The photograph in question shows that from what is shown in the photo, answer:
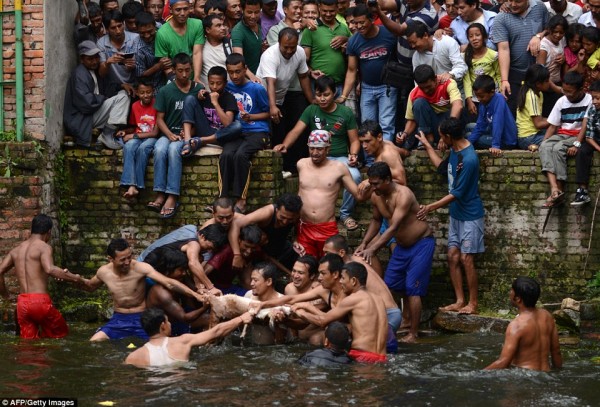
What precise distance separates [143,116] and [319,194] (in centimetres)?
269

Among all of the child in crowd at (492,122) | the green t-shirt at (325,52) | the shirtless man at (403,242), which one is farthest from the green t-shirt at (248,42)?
the child in crowd at (492,122)

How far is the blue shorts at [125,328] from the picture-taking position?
45.6ft

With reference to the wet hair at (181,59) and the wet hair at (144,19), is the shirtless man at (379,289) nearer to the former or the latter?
the wet hair at (181,59)

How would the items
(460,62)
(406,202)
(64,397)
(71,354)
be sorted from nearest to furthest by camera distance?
(64,397) < (71,354) < (406,202) < (460,62)

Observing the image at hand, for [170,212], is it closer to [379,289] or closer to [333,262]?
[333,262]

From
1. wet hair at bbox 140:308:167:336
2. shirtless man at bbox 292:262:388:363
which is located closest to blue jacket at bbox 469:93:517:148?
shirtless man at bbox 292:262:388:363

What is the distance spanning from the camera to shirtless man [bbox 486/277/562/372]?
11.7 meters

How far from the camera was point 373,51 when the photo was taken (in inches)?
611

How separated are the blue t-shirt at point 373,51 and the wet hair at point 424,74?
740 mm

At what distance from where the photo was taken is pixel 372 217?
49.7 ft

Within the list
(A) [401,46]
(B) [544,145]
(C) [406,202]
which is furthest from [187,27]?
(B) [544,145]

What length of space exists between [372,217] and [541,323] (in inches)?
151

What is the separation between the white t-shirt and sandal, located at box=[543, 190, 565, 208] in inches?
141

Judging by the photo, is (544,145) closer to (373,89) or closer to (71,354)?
(373,89)
